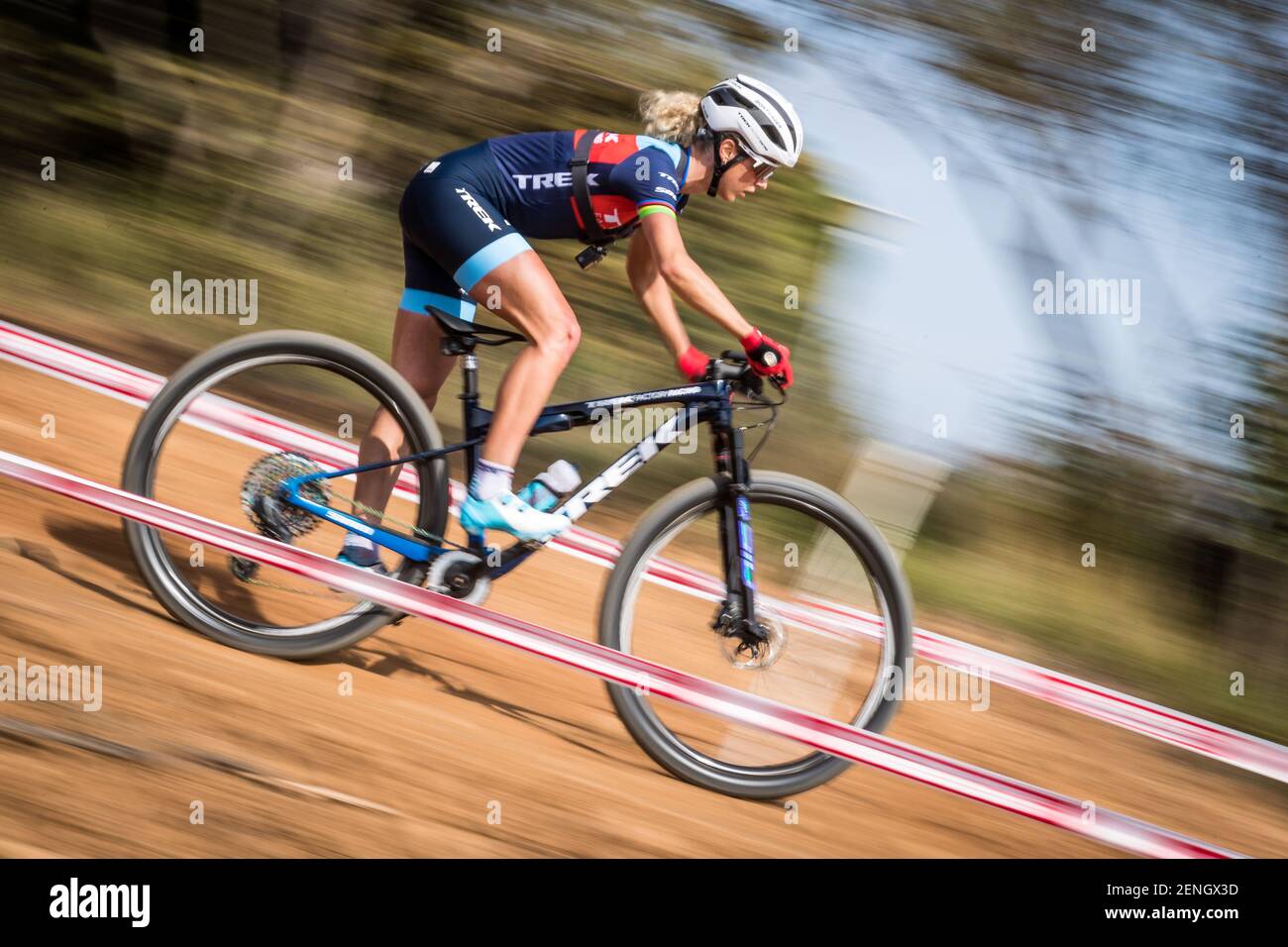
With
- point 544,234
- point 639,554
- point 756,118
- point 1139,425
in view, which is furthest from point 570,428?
point 1139,425

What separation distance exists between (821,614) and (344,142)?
7182 mm

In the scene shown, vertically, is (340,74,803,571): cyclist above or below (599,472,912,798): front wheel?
above

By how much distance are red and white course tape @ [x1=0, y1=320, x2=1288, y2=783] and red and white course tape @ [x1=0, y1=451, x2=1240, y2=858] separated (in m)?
0.34

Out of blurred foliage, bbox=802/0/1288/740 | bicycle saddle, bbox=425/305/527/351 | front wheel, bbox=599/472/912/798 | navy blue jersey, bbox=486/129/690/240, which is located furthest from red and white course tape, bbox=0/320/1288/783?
blurred foliage, bbox=802/0/1288/740

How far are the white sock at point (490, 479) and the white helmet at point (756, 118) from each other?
4.03 ft

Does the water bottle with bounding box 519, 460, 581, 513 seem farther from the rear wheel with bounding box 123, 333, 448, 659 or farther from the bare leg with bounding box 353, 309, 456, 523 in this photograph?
the bare leg with bounding box 353, 309, 456, 523

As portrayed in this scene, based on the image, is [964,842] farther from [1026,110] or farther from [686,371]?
[1026,110]

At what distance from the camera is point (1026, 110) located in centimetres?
852

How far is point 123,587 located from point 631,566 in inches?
66.1

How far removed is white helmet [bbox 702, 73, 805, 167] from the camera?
11.2 ft

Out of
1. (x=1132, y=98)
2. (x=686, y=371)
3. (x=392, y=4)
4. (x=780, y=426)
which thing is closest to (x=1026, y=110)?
(x=1132, y=98)

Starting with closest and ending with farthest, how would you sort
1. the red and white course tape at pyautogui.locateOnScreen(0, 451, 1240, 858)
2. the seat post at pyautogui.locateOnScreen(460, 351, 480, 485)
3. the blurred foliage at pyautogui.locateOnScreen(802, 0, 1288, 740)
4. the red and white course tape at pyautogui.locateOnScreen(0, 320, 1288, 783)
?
the red and white course tape at pyautogui.locateOnScreen(0, 451, 1240, 858)
the seat post at pyautogui.locateOnScreen(460, 351, 480, 485)
the red and white course tape at pyautogui.locateOnScreen(0, 320, 1288, 783)
the blurred foliage at pyautogui.locateOnScreen(802, 0, 1288, 740)

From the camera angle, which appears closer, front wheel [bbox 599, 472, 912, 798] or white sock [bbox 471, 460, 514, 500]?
white sock [bbox 471, 460, 514, 500]

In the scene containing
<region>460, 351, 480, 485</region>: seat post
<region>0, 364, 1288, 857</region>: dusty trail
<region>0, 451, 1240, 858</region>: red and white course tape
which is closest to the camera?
<region>0, 364, 1288, 857</region>: dusty trail
